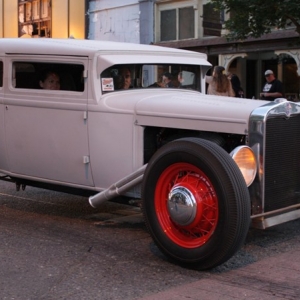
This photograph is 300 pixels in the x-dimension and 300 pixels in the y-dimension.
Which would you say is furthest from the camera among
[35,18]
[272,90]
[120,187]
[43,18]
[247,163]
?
[35,18]

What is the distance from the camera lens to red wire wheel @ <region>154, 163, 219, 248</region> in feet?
17.3

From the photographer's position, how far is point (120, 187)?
19.9 ft

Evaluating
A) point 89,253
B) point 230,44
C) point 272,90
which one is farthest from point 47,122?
point 230,44

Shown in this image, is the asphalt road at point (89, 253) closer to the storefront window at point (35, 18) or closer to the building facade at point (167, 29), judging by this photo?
the building facade at point (167, 29)

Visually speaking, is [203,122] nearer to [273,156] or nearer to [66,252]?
[273,156]

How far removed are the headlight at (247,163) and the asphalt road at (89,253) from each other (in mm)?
744

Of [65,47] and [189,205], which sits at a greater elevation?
[65,47]

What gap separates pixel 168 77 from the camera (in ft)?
23.6

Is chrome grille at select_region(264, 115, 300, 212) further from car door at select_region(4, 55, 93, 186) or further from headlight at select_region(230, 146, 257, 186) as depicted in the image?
car door at select_region(4, 55, 93, 186)

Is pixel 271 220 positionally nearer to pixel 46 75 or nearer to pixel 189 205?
pixel 189 205

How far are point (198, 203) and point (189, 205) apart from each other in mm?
78

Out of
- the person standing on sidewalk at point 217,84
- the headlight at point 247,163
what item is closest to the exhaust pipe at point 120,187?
the headlight at point 247,163

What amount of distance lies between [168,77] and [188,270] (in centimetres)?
260

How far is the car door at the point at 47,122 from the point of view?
6.54 metres
